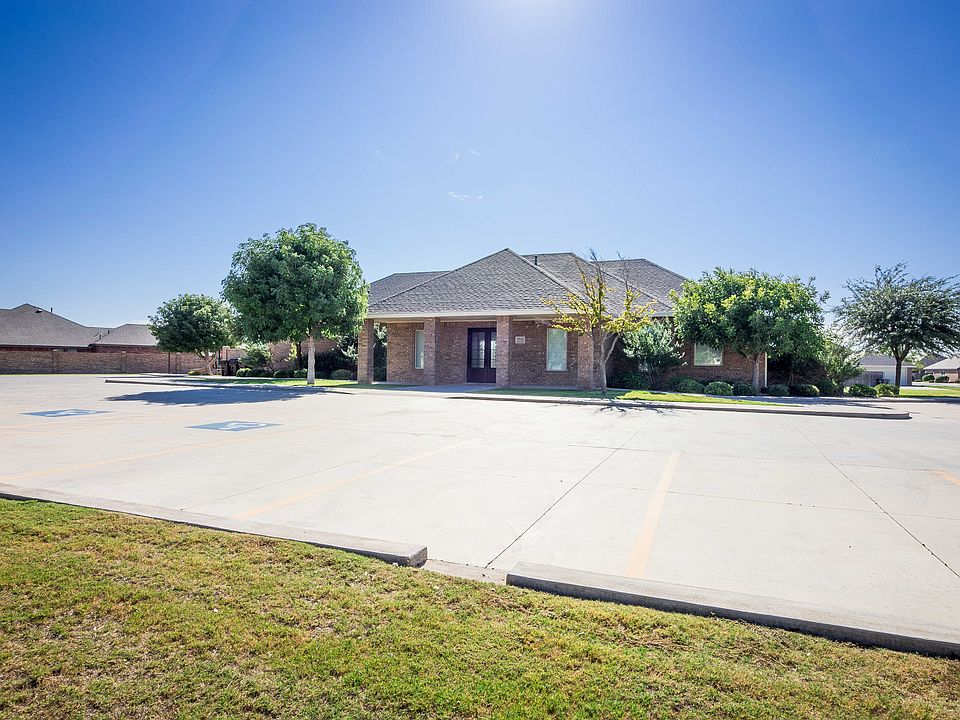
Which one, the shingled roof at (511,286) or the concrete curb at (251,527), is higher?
the shingled roof at (511,286)

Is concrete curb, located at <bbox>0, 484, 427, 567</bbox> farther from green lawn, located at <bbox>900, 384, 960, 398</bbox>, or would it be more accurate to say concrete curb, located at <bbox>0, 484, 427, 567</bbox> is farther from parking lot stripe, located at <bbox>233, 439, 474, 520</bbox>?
green lawn, located at <bbox>900, 384, 960, 398</bbox>

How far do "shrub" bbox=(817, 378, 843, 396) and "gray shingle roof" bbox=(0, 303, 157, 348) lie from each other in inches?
2095

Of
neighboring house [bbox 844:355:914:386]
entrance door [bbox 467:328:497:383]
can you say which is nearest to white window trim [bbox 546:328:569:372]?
entrance door [bbox 467:328:497:383]

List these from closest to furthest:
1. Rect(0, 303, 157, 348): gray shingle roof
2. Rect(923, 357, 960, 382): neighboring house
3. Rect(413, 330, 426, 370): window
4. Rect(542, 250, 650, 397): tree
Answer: Rect(542, 250, 650, 397): tree < Rect(413, 330, 426, 370): window < Rect(0, 303, 157, 348): gray shingle roof < Rect(923, 357, 960, 382): neighboring house

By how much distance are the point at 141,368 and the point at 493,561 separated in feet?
174

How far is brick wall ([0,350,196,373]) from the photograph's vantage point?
43.2 meters

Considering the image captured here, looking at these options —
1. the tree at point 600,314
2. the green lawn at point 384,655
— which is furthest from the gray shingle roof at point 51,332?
the green lawn at point 384,655

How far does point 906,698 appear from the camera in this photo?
2332mm

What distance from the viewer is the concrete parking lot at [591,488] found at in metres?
3.96

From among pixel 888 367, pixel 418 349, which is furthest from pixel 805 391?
pixel 888 367

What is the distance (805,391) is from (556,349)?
1102 cm

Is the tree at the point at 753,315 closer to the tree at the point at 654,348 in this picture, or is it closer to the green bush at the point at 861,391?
the tree at the point at 654,348

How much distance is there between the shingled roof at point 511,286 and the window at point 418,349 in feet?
6.48

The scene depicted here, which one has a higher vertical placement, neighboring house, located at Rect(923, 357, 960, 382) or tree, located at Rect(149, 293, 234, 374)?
tree, located at Rect(149, 293, 234, 374)
